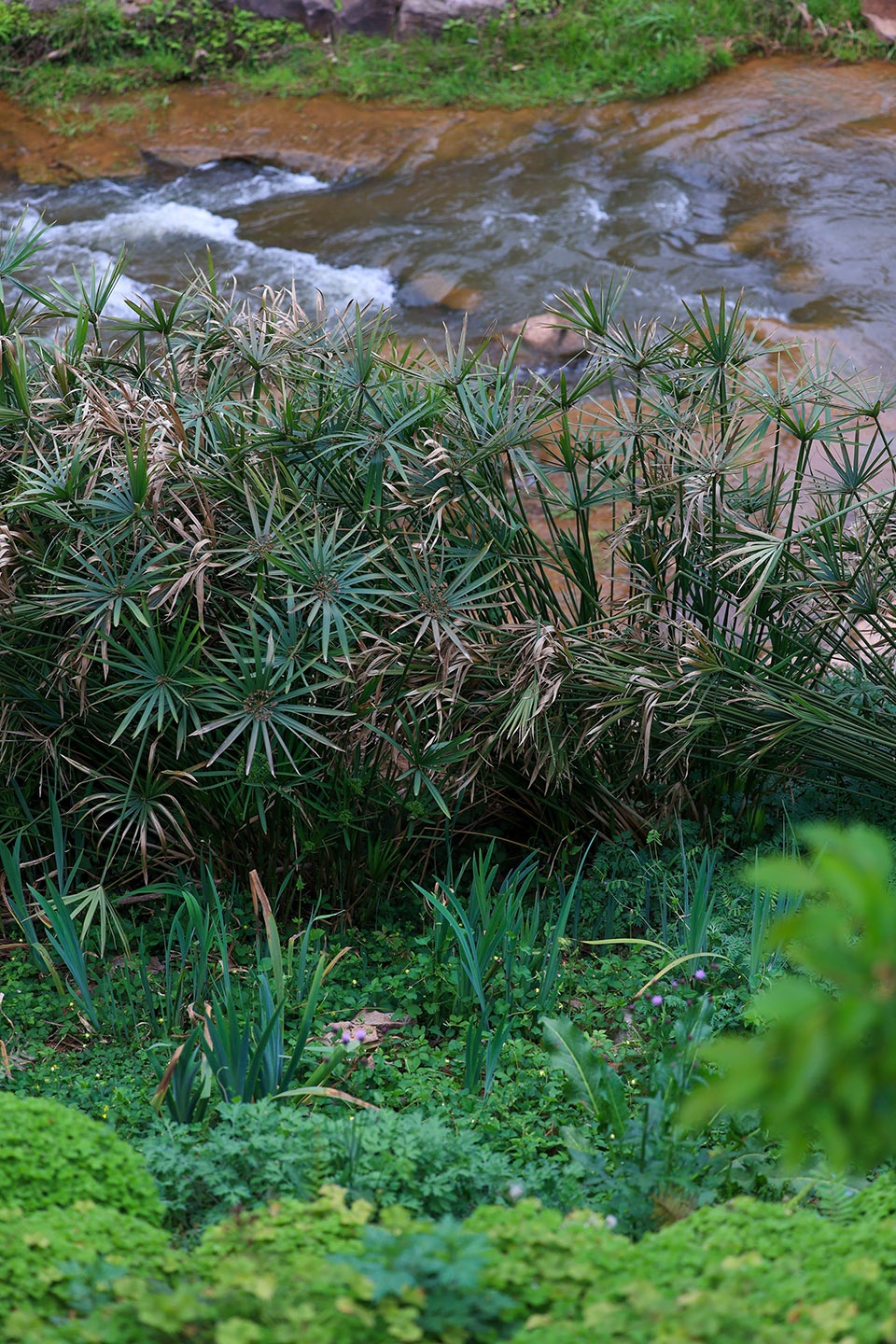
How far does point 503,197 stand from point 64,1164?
9.04 metres

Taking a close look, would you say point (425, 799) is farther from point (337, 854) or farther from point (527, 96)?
point (527, 96)

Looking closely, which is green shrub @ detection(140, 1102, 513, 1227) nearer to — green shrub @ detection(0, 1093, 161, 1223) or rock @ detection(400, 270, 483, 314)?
green shrub @ detection(0, 1093, 161, 1223)

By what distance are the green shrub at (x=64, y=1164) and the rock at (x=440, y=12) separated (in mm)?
11552

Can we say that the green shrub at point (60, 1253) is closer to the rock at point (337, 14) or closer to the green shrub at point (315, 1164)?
the green shrub at point (315, 1164)

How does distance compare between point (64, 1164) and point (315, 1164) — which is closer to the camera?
point (64, 1164)

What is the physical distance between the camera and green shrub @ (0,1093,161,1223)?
2037 mm

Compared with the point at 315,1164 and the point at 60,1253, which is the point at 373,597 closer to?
the point at 315,1164

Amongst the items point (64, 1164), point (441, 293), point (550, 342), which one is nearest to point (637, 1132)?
point (64, 1164)

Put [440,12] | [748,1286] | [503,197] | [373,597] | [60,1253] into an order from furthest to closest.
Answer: [440,12]
[503,197]
[373,597]
[60,1253]
[748,1286]

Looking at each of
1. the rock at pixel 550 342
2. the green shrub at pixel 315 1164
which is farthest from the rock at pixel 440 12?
the green shrub at pixel 315 1164

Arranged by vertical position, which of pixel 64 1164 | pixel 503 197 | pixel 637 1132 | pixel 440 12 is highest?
pixel 440 12

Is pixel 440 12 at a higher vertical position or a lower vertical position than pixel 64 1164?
higher

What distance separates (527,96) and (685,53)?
4.79 ft

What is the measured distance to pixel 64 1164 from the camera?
2.07 m
